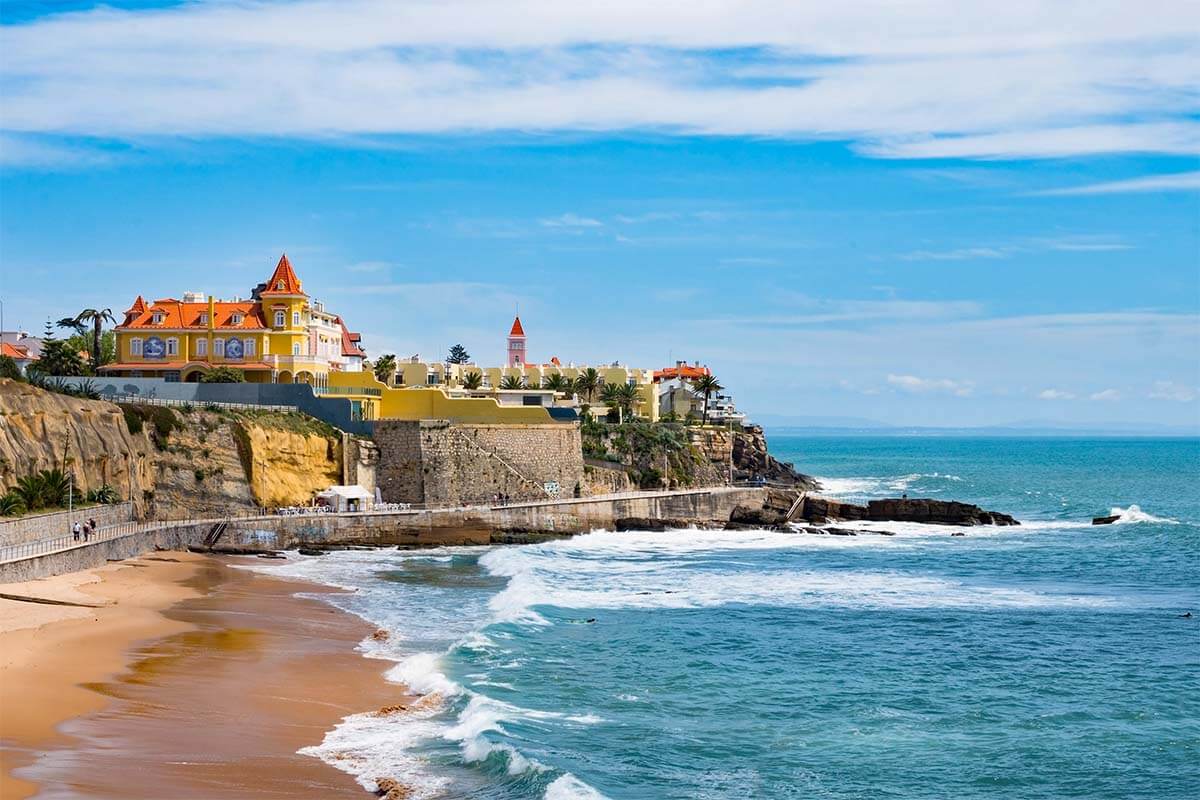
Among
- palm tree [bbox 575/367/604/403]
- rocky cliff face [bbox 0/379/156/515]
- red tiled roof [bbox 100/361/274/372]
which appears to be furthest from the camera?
palm tree [bbox 575/367/604/403]

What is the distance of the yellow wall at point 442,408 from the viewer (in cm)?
5747

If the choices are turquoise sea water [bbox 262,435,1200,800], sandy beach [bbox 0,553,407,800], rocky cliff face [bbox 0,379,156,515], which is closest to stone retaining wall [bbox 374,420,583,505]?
turquoise sea water [bbox 262,435,1200,800]

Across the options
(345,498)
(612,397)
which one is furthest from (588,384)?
(345,498)

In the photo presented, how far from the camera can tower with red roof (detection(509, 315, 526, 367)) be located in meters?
94.4

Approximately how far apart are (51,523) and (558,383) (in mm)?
49217

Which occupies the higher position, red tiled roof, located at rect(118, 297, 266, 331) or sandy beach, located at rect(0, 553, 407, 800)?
red tiled roof, located at rect(118, 297, 266, 331)

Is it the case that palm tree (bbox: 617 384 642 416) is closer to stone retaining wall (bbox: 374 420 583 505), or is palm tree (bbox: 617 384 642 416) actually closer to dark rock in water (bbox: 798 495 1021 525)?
dark rock in water (bbox: 798 495 1021 525)

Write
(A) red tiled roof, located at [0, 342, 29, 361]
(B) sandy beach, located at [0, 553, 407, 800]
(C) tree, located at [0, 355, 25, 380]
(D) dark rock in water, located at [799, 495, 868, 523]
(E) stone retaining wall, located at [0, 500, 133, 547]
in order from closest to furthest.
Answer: (B) sandy beach, located at [0, 553, 407, 800], (E) stone retaining wall, located at [0, 500, 133, 547], (C) tree, located at [0, 355, 25, 380], (D) dark rock in water, located at [799, 495, 868, 523], (A) red tiled roof, located at [0, 342, 29, 361]

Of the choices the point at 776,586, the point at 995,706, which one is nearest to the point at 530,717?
the point at 995,706

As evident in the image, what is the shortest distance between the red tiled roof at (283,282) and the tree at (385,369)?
10.1 metres

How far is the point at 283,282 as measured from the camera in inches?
2404

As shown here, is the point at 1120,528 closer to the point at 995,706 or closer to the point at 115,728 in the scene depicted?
the point at 995,706

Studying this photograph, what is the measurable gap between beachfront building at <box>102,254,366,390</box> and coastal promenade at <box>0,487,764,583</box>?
1195cm

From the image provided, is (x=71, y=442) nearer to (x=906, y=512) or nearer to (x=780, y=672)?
(x=780, y=672)
